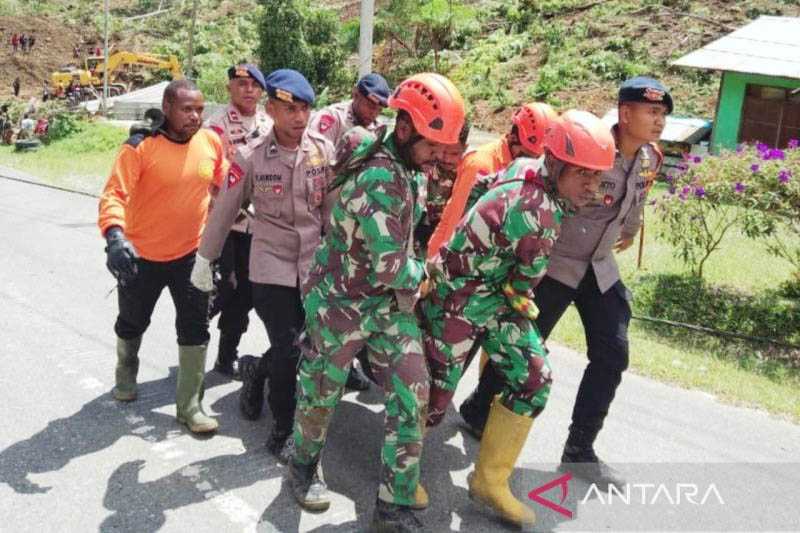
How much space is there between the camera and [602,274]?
13.7 feet

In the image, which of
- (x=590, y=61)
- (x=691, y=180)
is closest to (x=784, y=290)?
(x=691, y=180)

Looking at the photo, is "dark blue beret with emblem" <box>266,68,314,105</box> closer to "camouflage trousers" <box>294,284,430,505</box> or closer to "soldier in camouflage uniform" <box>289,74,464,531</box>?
"soldier in camouflage uniform" <box>289,74,464,531</box>

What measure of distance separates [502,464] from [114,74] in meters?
37.8

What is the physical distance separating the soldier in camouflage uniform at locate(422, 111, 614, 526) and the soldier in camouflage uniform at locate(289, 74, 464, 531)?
23cm

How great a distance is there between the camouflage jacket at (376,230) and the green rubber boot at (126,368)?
1.84m

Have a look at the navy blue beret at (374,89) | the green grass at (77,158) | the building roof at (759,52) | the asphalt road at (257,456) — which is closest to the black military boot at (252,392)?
the asphalt road at (257,456)

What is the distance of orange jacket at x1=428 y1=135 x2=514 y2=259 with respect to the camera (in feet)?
14.5

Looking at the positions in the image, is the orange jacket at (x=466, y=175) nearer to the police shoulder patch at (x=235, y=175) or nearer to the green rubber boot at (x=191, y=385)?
the police shoulder patch at (x=235, y=175)

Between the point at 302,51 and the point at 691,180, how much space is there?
2216cm

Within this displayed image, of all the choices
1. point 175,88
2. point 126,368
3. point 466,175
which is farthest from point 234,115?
point 466,175

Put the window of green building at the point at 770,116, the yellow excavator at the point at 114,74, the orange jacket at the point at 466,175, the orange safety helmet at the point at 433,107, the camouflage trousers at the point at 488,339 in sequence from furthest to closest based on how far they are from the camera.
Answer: the yellow excavator at the point at 114,74 < the window of green building at the point at 770,116 < the orange jacket at the point at 466,175 < the camouflage trousers at the point at 488,339 < the orange safety helmet at the point at 433,107

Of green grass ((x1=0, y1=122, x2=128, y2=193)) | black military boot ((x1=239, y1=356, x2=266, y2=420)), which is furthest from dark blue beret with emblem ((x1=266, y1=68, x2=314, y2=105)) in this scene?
green grass ((x1=0, y1=122, x2=128, y2=193))

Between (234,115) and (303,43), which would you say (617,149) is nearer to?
(234,115)

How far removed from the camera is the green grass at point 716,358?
225 inches
